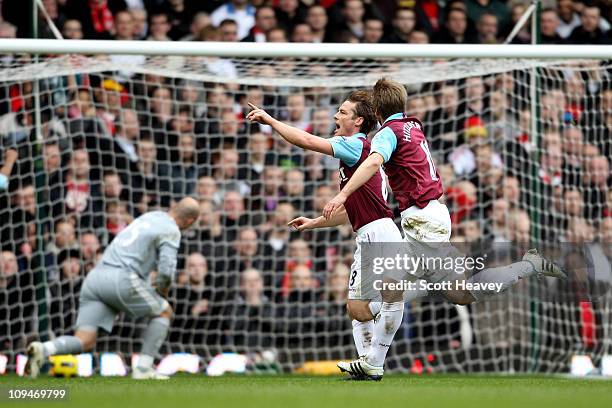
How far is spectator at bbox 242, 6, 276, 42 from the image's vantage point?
12320 millimetres

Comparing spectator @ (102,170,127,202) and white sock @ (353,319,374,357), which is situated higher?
spectator @ (102,170,127,202)

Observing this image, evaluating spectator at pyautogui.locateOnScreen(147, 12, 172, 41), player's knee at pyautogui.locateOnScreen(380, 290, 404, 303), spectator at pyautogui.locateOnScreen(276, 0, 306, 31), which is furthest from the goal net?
player's knee at pyautogui.locateOnScreen(380, 290, 404, 303)

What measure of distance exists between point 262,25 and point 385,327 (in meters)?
5.59

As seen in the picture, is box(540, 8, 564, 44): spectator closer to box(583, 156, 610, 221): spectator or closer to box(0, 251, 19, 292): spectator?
box(583, 156, 610, 221): spectator

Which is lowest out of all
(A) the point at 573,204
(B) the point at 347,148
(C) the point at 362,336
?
(C) the point at 362,336

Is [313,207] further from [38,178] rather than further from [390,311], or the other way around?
[390,311]

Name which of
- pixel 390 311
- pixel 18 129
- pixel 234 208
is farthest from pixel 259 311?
pixel 390 311

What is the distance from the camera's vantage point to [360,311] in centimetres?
799

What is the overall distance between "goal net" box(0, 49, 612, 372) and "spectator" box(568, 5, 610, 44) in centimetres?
89

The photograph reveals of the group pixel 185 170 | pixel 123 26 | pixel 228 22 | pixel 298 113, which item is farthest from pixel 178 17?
pixel 185 170

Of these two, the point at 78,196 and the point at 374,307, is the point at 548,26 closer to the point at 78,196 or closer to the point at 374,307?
the point at 78,196

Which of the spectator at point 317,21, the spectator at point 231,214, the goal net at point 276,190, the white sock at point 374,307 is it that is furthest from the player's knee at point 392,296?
the spectator at point 317,21

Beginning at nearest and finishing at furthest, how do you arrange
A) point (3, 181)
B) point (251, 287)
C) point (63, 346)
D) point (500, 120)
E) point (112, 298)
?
point (63, 346) < point (112, 298) < point (3, 181) < point (251, 287) < point (500, 120)

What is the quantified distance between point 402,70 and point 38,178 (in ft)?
12.5
